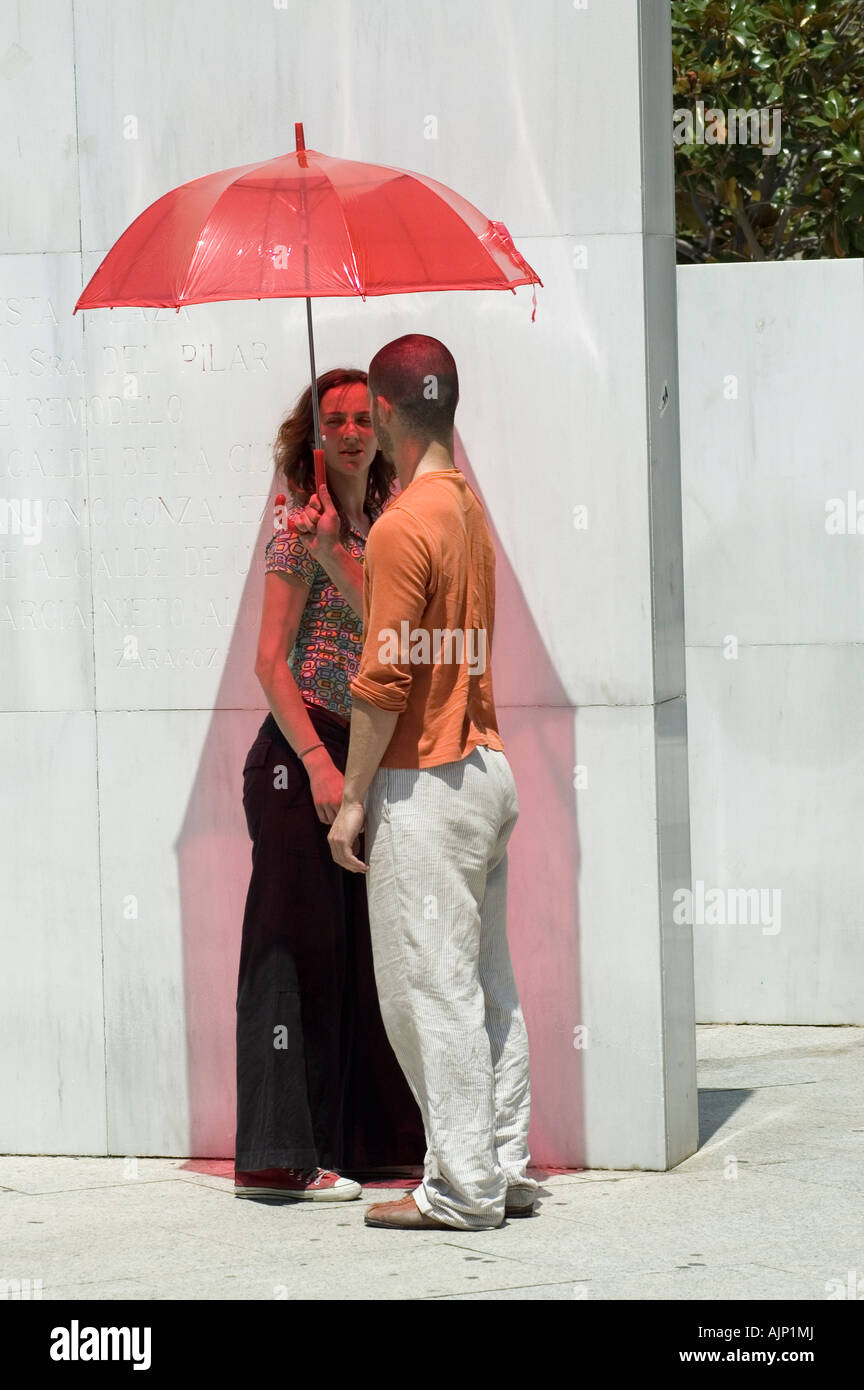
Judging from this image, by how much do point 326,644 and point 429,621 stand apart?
0.61 metres

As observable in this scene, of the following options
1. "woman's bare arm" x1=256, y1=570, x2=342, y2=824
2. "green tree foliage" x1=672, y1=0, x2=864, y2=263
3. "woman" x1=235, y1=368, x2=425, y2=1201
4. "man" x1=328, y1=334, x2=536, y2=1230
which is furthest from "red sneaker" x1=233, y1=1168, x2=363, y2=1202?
"green tree foliage" x1=672, y1=0, x2=864, y2=263

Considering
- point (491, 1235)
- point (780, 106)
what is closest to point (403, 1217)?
point (491, 1235)

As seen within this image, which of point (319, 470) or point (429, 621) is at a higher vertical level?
point (319, 470)

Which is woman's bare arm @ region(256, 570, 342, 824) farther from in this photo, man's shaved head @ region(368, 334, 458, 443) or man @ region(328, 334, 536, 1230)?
man's shaved head @ region(368, 334, 458, 443)

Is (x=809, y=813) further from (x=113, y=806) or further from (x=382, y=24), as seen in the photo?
(x=382, y=24)

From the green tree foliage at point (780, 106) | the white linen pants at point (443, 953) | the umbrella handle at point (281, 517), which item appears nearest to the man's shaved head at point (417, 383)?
the umbrella handle at point (281, 517)

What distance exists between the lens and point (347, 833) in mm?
5070

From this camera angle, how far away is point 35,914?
241 inches

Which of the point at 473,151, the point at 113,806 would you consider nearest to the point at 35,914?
the point at 113,806

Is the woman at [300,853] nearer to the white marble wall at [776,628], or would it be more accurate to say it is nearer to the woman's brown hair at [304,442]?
the woman's brown hair at [304,442]

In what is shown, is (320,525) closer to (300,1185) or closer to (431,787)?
(431,787)

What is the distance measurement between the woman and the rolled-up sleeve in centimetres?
49

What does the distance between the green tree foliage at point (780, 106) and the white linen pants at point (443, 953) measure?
7.23 meters

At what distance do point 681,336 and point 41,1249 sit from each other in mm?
4406
